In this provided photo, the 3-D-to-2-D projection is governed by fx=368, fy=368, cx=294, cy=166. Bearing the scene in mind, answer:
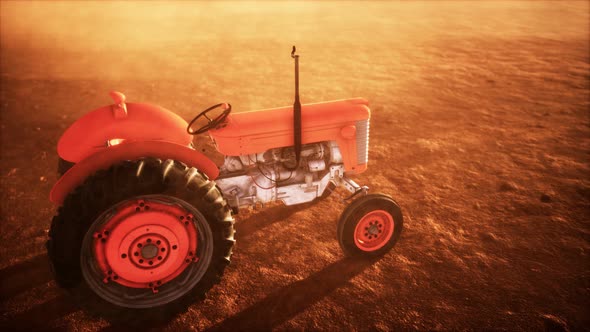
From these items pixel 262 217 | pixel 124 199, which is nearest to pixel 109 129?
pixel 124 199

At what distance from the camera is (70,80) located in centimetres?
843

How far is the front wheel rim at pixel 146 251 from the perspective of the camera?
8.69 feet

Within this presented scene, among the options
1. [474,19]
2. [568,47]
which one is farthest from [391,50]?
[474,19]

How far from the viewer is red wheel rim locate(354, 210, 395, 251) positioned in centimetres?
346

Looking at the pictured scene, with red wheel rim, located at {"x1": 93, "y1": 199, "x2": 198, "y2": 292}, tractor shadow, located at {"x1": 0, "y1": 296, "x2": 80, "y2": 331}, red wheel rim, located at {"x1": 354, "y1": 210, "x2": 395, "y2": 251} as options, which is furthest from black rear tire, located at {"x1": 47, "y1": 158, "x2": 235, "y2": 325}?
red wheel rim, located at {"x1": 354, "y1": 210, "x2": 395, "y2": 251}

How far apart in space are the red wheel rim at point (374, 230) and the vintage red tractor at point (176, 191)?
11 millimetres

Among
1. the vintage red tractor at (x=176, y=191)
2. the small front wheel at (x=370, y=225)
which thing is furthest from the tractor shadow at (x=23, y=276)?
the small front wheel at (x=370, y=225)

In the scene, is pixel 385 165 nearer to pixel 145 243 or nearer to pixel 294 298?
pixel 294 298

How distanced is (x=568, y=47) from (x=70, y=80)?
14.4m

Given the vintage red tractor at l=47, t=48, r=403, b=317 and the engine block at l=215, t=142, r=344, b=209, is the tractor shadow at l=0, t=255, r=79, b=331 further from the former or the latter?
the engine block at l=215, t=142, r=344, b=209

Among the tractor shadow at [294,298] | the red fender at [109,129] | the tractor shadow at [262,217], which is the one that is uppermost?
the red fender at [109,129]

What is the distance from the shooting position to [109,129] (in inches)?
119

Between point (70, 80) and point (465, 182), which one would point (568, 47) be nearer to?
point (465, 182)

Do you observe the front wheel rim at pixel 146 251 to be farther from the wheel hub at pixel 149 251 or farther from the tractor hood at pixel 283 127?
the tractor hood at pixel 283 127
